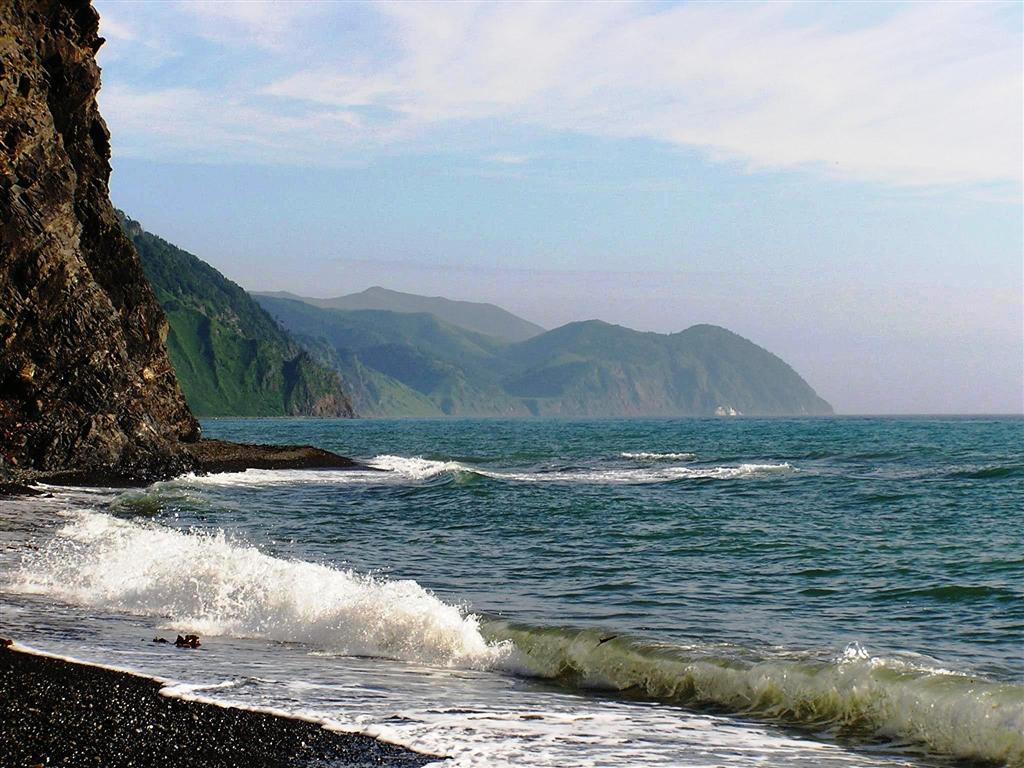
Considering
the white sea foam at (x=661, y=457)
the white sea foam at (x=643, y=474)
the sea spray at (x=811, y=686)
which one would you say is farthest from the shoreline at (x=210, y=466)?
the sea spray at (x=811, y=686)

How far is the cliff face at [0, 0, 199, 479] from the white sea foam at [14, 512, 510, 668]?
2146 cm

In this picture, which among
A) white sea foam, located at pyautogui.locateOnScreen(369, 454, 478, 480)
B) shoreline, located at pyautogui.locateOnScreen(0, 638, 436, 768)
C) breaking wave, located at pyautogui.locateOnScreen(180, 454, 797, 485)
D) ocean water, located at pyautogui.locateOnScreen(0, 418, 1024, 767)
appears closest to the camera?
shoreline, located at pyautogui.locateOnScreen(0, 638, 436, 768)

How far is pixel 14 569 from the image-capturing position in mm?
17594

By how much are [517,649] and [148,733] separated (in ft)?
18.4

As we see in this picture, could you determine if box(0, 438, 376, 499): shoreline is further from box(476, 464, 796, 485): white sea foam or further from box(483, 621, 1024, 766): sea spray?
box(483, 621, 1024, 766): sea spray

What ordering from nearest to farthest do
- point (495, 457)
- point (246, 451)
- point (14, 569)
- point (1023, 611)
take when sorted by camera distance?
point (1023, 611) → point (14, 569) → point (246, 451) → point (495, 457)

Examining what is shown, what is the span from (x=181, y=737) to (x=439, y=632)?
5.48 metres

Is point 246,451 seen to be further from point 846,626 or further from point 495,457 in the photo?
point 846,626

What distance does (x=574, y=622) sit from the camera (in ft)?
47.0

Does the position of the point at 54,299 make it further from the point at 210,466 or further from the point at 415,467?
the point at 415,467

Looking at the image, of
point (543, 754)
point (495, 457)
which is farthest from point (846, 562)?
point (495, 457)

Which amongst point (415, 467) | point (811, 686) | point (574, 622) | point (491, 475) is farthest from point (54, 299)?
point (811, 686)

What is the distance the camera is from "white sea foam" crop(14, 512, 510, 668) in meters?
13.3

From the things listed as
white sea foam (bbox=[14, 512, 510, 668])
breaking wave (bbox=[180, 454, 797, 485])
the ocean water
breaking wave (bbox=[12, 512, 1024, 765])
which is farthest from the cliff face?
breaking wave (bbox=[12, 512, 1024, 765])
